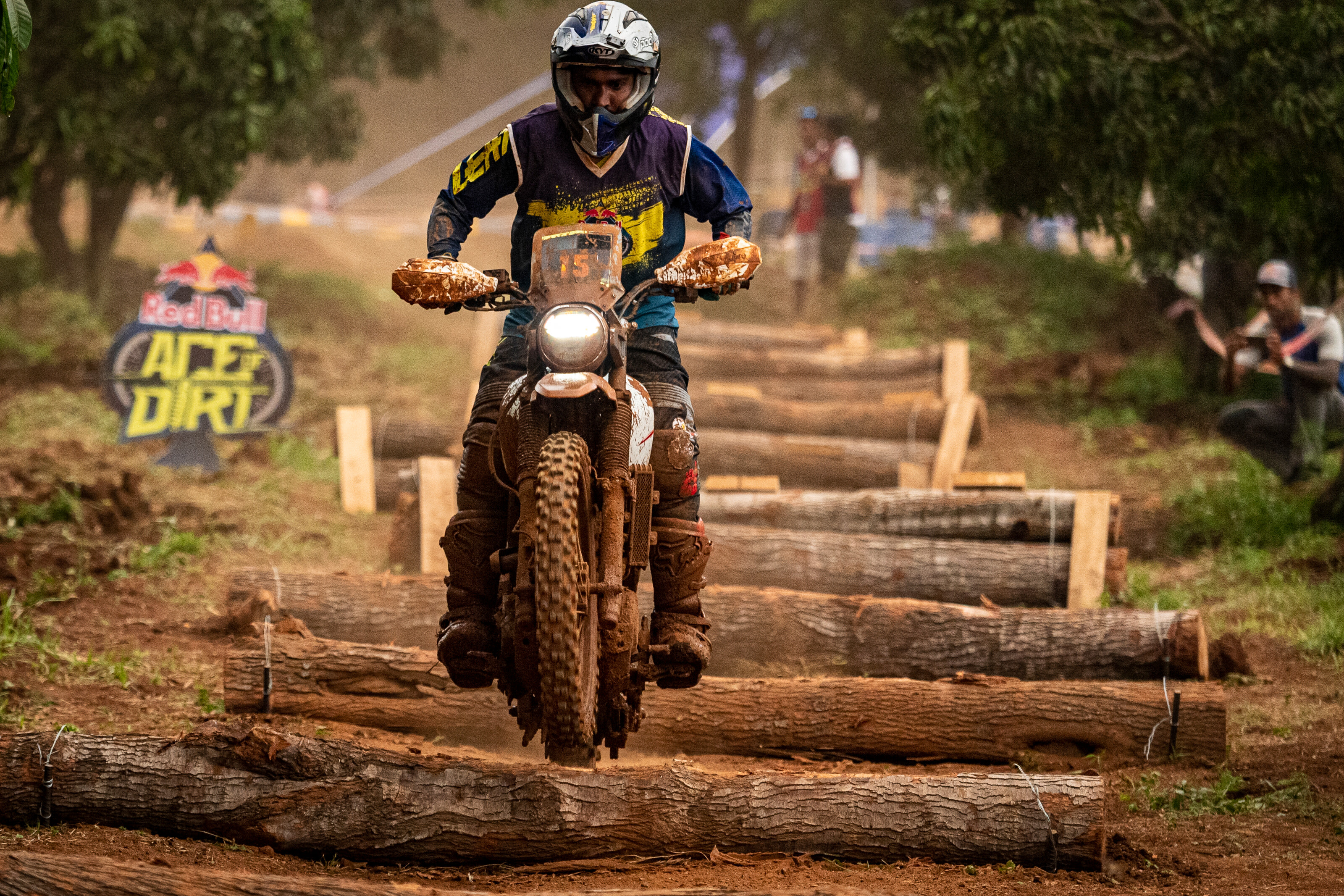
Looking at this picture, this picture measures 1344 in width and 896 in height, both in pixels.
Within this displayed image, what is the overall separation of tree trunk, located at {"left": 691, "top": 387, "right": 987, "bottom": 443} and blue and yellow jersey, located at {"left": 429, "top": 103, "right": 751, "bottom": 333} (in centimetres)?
605

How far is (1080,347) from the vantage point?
15.9m

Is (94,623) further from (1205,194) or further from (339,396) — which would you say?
(1205,194)

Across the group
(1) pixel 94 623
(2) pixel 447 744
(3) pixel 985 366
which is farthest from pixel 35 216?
(2) pixel 447 744

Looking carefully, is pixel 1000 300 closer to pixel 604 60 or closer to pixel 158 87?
pixel 158 87

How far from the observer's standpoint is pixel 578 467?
15.1 ft

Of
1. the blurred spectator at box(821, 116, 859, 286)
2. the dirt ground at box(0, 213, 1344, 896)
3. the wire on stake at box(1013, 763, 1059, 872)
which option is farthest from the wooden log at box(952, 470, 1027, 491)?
the blurred spectator at box(821, 116, 859, 286)

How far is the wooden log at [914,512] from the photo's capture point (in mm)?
8766

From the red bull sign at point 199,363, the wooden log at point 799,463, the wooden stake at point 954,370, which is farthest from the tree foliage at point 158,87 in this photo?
the wooden stake at point 954,370

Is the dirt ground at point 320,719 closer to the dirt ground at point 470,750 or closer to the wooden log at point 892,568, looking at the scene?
the dirt ground at point 470,750

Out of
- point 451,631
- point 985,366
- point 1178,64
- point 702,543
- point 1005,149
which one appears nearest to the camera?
point 451,631

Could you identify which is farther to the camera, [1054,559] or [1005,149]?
[1005,149]

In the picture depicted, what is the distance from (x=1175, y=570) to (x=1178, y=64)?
12.1ft

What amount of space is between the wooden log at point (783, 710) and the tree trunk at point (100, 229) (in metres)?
12.1

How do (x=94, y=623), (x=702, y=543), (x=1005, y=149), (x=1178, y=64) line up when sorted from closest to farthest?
(x=702, y=543) → (x=94, y=623) → (x=1178, y=64) → (x=1005, y=149)
